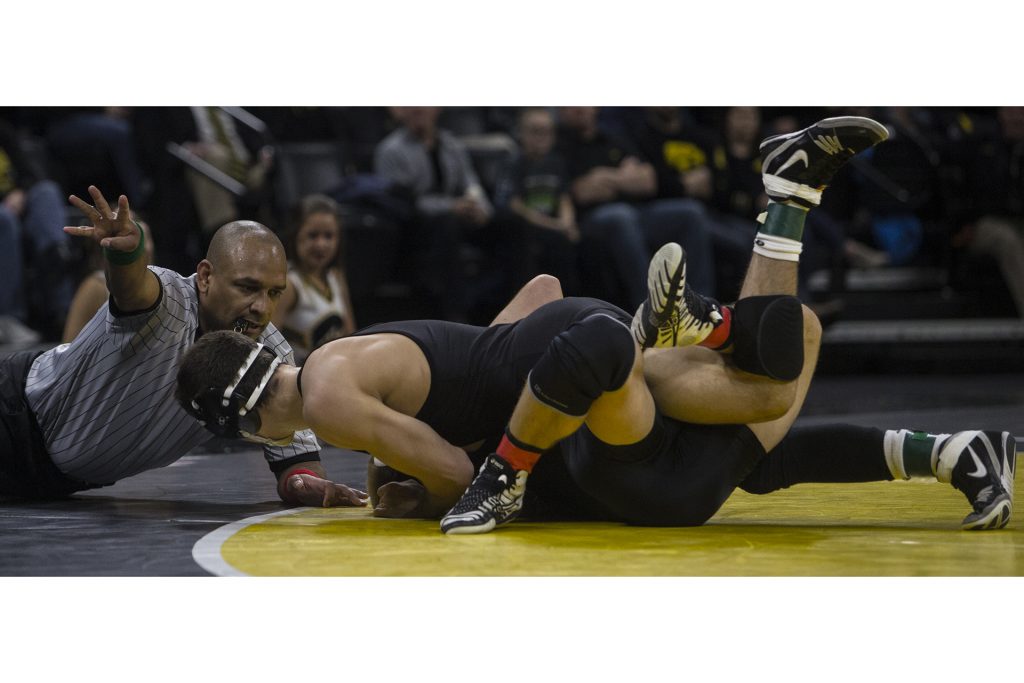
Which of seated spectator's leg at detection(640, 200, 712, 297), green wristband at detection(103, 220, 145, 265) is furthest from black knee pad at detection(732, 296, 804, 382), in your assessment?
seated spectator's leg at detection(640, 200, 712, 297)

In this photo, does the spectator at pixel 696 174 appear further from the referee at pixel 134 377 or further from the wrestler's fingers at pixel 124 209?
the wrestler's fingers at pixel 124 209

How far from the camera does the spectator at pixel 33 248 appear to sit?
655 centimetres

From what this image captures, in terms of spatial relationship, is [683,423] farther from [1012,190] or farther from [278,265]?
[1012,190]

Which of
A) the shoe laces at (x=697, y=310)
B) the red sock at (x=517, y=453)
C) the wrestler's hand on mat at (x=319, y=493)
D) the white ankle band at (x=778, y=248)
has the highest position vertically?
the white ankle band at (x=778, y=248)

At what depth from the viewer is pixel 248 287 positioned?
3.34 m

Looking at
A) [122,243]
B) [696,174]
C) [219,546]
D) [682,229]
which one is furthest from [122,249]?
[696,174]

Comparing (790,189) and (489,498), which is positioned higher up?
(790,189)

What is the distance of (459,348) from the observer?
3055 millimetres

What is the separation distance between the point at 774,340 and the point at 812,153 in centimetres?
49

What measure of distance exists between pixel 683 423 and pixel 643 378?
176 millimetres

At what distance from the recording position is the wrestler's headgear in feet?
9.62

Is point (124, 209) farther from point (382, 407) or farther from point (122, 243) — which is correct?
point (382, 407)

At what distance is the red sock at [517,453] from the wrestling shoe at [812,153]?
2.85ft

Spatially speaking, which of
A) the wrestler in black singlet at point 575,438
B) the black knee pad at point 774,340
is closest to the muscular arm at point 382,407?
the wrestler in black singlet at point 575,438
